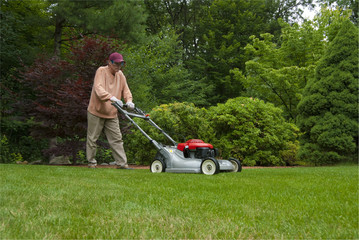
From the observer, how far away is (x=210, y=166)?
19.1 feet

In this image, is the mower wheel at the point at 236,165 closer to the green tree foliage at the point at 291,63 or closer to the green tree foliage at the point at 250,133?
the green tree foliage at the point at 250,133

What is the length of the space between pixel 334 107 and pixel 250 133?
2.49 m

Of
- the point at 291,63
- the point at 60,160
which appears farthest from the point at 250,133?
the point at 291,63

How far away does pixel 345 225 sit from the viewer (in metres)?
2.19

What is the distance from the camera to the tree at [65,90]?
834 centimetres

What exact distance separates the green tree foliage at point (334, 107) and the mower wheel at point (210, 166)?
509cm

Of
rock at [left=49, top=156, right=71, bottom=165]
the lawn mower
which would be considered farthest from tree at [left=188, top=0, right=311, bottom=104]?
the lawn mower

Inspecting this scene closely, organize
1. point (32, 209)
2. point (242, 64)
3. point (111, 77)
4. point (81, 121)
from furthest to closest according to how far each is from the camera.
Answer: point (242, 64) → point (81, 121) → point (111, 77) → point (32, 209)

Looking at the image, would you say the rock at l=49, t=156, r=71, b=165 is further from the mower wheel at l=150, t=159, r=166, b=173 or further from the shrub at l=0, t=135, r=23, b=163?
the mower wheel at l=150, t=159, r=166, b=173

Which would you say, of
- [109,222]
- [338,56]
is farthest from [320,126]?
[109,222]

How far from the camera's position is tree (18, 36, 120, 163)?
8.34 m

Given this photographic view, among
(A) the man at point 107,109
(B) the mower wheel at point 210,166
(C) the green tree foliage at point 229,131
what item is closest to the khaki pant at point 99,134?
(A) the man at point 107,109

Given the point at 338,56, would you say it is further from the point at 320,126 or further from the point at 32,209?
the point at 32,209

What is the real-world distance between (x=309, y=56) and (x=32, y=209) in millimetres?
15043
